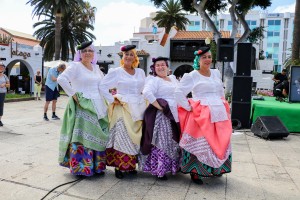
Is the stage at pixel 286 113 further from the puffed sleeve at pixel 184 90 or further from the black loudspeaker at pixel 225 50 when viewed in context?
the puffed sleeve at pixel 184 90

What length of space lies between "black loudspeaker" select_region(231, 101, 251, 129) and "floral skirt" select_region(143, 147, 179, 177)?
449 centimetres

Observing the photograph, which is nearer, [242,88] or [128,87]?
[128,87]

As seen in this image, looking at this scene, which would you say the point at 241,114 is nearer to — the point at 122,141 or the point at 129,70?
the point at 129,70

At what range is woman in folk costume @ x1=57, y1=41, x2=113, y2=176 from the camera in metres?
3.63

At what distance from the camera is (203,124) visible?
352cm

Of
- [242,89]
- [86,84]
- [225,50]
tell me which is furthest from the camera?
[225,50]

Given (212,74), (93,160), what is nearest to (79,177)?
(93,160)

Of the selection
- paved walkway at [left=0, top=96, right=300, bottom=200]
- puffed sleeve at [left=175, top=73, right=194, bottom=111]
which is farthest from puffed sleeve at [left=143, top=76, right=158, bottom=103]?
paved walkway at [left=0, top=96, right=300, bottom=200]

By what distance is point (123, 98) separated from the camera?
3727 mm

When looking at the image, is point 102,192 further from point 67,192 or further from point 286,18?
point 286,18

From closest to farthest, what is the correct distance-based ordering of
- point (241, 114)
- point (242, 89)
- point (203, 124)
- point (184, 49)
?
point (203, 124) → point (242, 89) → point (241, 114) → point (184, 49)

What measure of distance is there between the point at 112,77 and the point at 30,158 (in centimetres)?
191

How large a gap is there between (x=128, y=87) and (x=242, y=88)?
480 cm

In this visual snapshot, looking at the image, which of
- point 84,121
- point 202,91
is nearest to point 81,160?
point 84,121
